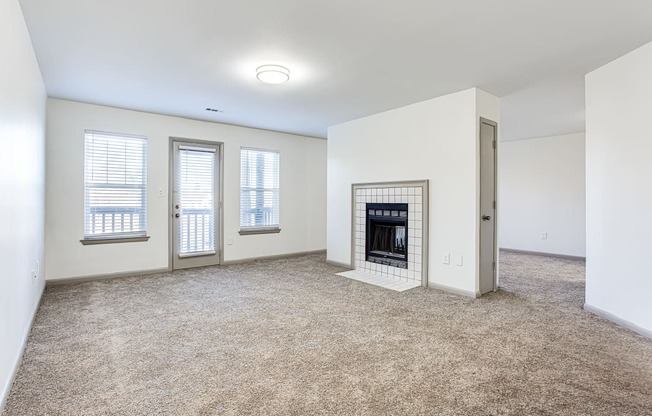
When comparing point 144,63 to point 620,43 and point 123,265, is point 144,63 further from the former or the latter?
point 620,43

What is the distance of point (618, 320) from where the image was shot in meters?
3.00

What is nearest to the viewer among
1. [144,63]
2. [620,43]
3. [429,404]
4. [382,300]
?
[429,404]

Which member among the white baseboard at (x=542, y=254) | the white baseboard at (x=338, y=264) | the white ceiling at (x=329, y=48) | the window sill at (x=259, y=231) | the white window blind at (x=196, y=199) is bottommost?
the white baseboard at (x=338, y=264)

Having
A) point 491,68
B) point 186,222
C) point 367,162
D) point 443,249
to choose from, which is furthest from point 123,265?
point 491,68

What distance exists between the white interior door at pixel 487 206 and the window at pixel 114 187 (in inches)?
184

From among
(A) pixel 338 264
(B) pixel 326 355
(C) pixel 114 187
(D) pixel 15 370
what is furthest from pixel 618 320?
(C) pixel 114 187

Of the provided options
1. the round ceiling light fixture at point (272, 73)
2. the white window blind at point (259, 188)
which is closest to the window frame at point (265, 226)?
the white window blind at point (259, 188)

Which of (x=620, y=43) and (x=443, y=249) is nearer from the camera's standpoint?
(x=620, y=43)

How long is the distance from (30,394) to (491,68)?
4303 mm

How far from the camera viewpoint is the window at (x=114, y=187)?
15.3ft

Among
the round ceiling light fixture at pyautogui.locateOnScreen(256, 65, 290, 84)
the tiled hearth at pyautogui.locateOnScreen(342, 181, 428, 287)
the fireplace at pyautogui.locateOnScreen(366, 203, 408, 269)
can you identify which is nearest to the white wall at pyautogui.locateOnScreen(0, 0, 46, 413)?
the round ceiling light fixture at pyautogui.locateOnScreen(256, 65, 290, 84)

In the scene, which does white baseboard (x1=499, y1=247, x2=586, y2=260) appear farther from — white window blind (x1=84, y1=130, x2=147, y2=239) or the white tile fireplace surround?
white window blind (x1=84, y1=130, x2=147, y2=239)

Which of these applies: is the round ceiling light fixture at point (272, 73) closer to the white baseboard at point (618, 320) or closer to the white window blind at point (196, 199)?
the white window blind at point (196, 199)

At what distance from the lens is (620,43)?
2.76 metres
